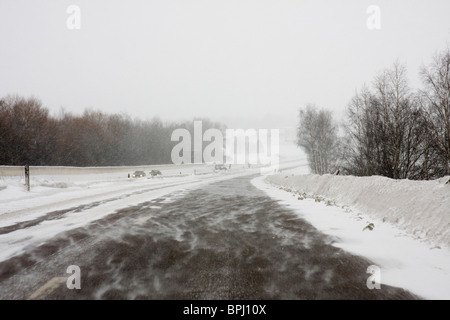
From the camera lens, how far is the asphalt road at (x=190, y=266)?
323 centimetres

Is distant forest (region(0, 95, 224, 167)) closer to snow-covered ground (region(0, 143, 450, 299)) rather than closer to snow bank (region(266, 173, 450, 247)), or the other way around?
snow-covered ground (region(0, 143, 450, 299))

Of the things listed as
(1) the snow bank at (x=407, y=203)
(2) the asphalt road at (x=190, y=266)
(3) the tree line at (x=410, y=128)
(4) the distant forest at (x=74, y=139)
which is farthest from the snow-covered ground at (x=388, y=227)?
(4) the distant forest at (x=74, y=139)

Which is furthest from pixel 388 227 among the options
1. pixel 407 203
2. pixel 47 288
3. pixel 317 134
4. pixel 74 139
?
pixel 74 139

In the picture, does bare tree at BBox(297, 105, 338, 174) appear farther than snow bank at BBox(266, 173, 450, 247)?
Yes

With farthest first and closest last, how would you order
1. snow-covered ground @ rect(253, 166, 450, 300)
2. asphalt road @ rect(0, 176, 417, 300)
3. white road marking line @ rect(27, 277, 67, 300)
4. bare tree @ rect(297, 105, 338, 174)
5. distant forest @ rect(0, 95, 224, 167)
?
bare tree @ rect(297, 105, 338, 174), distant forest @ rect(0, 95, 224, 167), snow-covered ground @ rect(253, 166, 450, 300), asphalt road @ rect(0, 176, 417, 300), white road marking line @ rect(27, 277, 67, 300)

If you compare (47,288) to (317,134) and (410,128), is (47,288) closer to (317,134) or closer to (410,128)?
(410,128)

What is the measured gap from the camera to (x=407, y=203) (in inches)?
273

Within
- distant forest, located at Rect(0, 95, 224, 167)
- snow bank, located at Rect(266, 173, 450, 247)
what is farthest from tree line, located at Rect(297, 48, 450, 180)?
distant forest, located at Rect(0, 95, 224, 167)

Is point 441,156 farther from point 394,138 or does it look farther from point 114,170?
point 114,170

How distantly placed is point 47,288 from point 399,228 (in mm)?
6787

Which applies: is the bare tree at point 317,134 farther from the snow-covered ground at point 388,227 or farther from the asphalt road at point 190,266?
the asphalt road at point 190,266

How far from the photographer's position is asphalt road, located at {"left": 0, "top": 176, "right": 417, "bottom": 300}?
10.6ft

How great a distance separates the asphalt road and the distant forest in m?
44.2

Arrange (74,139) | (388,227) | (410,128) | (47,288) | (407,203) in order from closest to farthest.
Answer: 1. (47,288)
2. (388,227)
3. (407,203)
4. (410,128)
5. (74,139)
